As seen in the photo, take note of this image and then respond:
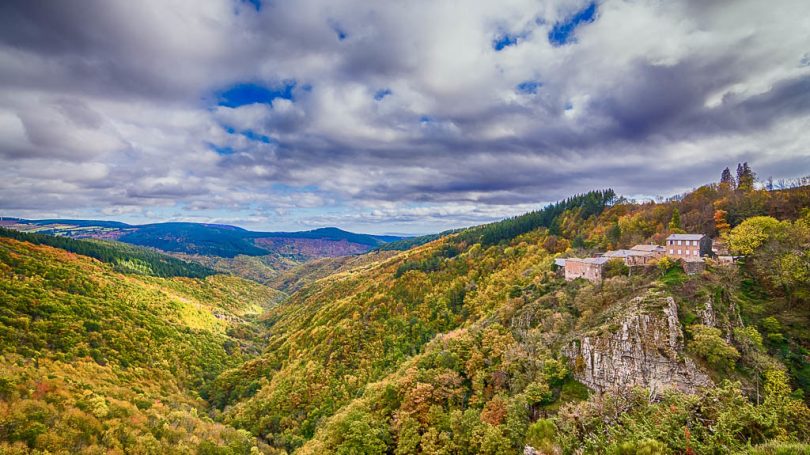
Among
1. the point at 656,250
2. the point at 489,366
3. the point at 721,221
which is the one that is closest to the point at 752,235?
the point at 656,250

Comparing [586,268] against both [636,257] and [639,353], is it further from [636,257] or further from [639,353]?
[639,353]

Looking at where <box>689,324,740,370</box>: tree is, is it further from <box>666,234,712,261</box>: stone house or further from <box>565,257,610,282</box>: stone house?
<box>565,257,610,282</box>: stone house

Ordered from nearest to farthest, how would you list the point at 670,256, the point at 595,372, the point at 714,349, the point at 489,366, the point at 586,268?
the point at 714,349 < the point at 595,372 < the point at 489,366 < the point at 670,256 < the point at 586,268

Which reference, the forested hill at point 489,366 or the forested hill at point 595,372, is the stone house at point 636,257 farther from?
the forested hill at point 595,372

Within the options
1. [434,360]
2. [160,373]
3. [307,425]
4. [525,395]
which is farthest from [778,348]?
[160,373]

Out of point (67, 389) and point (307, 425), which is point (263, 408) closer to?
point (307, 425)

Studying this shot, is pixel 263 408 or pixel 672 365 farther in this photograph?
pixel 263 408

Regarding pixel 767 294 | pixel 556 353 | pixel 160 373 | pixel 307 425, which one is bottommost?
pixel 307 425
